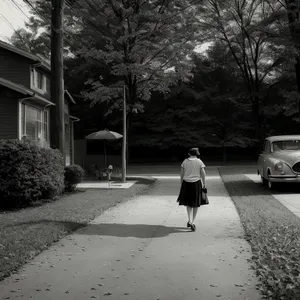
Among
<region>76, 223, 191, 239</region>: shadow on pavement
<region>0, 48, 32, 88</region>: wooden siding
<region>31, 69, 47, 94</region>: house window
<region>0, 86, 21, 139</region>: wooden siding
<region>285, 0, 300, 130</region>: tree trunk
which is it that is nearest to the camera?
<region>76, 223, 191, 239</region>: shadow on pavement

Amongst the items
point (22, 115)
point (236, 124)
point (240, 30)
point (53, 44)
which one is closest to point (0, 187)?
point (53, 44)

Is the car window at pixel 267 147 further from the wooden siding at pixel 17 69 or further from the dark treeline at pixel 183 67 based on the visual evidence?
Answer: the wooden siding at pixel 17 69

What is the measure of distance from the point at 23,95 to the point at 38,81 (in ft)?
14.3

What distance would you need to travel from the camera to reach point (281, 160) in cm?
1669

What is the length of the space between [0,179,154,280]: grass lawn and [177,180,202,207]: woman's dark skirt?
2235 mm

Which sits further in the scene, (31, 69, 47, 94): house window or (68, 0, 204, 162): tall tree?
(68, 0, 204, 162): tall tree

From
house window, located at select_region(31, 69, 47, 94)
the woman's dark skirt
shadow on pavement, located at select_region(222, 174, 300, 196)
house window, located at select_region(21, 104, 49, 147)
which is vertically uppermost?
house window, located at select_region(31, 69, 47, 94)

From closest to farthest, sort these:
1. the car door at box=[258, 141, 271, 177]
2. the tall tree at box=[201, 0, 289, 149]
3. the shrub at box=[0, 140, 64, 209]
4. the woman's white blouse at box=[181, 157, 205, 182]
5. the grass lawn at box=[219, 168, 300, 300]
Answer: the grass lawn at box=[219, 168, 300, 300] < the woman's white blouse at box=[181, 157, 205, 182] < the shrub at box=[0, 140, 64, 209] < the car door at box=[258, 141, 271, 177] < the tall tree at box=[201, 0, 289, 149]

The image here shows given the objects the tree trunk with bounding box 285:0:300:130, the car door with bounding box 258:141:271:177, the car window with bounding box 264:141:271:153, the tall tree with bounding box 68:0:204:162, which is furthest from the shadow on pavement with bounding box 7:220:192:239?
the tall tree with bounding box 68:0:204:162

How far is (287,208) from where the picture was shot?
12.7 meters

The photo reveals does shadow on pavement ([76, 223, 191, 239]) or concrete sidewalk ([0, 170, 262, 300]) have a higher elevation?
shadow on pavement ([76, 223, 191, 239])

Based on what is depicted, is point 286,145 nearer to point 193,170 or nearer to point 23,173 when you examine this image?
point 193,170

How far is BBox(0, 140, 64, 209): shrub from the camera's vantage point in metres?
13.2

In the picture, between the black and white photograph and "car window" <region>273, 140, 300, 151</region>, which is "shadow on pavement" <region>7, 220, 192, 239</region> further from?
"car window" <region>273, 140, 300, 151</region>
